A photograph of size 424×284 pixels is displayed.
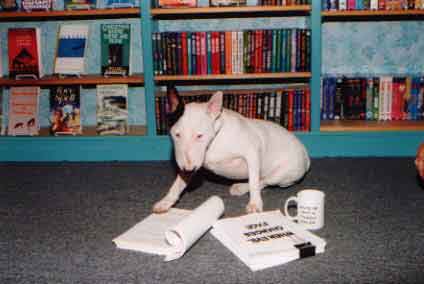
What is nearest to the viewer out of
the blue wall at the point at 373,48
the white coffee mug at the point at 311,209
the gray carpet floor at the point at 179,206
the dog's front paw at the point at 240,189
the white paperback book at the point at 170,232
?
the gray carpet floor at the point at 179,206

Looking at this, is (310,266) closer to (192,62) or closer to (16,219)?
(16,219)

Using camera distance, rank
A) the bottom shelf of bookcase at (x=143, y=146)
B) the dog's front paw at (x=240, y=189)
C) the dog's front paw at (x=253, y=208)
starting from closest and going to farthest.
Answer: the dog's front paw at (x=253, y=208)
the dog's front paw at (x=240, y=189)
the bottom shelf of bookcase at (x=143, y=146)

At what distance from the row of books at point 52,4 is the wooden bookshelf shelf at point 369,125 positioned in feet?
4.52

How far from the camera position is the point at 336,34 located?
3133 mm

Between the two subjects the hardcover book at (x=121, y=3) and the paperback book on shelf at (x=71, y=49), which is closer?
A: the hardcover book at (x=121, y=3)

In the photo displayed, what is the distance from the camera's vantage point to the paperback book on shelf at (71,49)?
3.00 metres

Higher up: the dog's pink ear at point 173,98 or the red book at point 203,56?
the red book at point 203,56

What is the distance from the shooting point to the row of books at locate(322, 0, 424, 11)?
2.79 m

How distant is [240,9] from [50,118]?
4.43 ft

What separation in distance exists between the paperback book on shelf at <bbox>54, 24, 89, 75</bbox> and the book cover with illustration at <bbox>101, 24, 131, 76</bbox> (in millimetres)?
132

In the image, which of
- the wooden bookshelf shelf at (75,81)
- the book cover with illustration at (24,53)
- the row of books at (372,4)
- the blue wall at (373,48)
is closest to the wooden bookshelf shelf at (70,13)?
the book cover with illustration at (24,53)

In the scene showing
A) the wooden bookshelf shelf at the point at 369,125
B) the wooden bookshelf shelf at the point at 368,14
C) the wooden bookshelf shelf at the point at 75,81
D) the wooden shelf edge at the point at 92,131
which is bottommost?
the wooden shelf edge at the point at 92,131

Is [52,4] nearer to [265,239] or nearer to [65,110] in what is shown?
[65,110]

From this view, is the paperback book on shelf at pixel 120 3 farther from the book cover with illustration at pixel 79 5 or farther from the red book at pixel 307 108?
the red book at pixel 307 108
